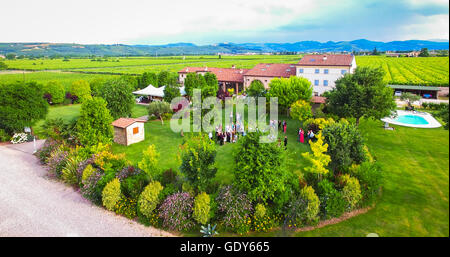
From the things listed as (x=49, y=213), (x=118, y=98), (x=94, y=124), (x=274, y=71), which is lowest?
(x=49, y=213)

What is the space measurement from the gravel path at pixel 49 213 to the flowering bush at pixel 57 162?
1.79 ft

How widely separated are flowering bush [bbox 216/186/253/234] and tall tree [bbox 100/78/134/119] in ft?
63.2

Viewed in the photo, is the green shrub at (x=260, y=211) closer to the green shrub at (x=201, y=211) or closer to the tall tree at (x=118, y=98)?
the green shrub at (x=201, y=211)

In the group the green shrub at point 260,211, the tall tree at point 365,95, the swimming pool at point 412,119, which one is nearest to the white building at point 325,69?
the swimming pool at point 412,119

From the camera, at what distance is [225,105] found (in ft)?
123

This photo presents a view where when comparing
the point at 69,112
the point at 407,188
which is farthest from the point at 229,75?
the point at 407,188

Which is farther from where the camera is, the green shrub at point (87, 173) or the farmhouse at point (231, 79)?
the farmhouse at point (231, 79)

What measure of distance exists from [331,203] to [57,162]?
16.5 metres

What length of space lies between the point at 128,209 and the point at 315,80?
37.1 m

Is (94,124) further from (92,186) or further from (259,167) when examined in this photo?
(259,167)

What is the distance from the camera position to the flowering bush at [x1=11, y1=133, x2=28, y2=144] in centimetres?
2475

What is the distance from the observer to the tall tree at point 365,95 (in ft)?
74.9

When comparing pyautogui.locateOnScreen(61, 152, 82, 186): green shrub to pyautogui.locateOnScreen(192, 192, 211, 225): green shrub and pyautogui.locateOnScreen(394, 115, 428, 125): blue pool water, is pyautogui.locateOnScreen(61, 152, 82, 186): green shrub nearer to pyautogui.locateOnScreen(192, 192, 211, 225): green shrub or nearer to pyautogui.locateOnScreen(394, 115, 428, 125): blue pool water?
pyautogui.locateOnScreen(192, 192, 211, 225): green shrub

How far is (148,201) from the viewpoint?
12.6 m
